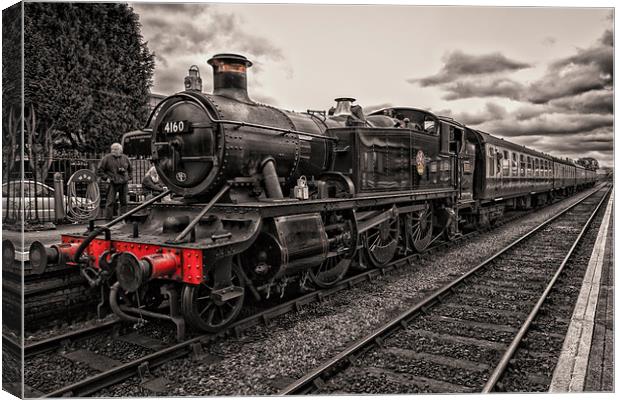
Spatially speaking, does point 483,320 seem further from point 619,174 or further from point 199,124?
point 199,124

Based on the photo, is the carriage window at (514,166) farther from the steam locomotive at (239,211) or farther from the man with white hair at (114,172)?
the man with white hair at (114,172)

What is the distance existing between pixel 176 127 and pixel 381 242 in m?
4.07

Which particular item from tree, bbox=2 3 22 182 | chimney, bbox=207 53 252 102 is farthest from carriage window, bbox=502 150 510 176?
tree, bbox=2 3 22 182

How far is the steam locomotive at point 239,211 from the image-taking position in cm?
469

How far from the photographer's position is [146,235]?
5.33m

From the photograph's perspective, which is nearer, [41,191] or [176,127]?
[176,127]

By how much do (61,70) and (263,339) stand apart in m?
3.58

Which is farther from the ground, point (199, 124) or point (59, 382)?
point (199, 124)

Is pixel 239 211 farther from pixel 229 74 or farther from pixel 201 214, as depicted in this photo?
pixel 229 74

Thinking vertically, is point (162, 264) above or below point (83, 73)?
below

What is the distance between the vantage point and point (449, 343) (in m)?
4.84

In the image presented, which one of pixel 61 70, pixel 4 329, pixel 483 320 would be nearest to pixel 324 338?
pixel 483 320

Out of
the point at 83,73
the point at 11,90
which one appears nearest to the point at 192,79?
the point at 83,73

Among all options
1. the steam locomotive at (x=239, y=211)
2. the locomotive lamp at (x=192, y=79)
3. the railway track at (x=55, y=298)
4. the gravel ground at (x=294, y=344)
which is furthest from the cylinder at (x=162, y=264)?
the locomotive lamp at (x=192, y=79)
